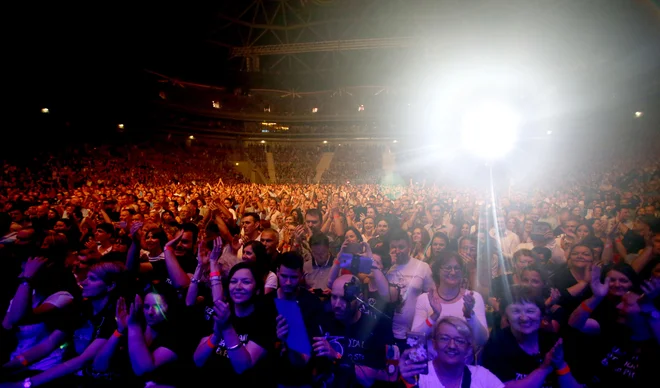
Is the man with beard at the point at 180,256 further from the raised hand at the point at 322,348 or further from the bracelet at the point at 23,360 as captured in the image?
the raised hand at the point at 322,348

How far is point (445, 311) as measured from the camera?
283 cm

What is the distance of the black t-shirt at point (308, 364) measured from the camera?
2412mm

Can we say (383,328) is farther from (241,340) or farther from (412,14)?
(412,14)

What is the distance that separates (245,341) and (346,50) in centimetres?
2895

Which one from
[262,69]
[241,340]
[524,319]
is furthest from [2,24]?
[262,69]

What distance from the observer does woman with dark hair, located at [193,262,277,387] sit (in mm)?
2316

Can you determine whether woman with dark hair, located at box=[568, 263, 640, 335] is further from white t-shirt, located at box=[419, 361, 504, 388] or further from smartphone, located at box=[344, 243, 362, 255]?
smartphone, located at box=[344, 243, 362, 255]

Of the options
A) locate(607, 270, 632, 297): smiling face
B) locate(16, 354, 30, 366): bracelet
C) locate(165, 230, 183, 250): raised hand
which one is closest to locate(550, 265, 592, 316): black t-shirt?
locate(607, 270, 632, 297): smiling face

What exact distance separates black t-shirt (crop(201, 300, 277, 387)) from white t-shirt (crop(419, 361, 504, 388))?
109 cm

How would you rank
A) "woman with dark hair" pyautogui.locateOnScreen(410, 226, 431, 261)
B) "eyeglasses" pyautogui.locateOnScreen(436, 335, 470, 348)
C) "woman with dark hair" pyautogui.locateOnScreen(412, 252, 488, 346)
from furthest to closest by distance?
1. "woman with dark hair" pyautogui.locateOnScreen(410, 226, 431, 261)
2. "woman with dark hair" pyautogui.locateOnScreen(412, 252, 488, 346)
3. "eyeglasses" pyautogui.locateOnScreen(436, 335, 470, 348)

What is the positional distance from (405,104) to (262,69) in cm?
1901

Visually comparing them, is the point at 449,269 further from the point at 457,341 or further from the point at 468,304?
the point at 457,341

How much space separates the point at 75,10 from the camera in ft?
54.4

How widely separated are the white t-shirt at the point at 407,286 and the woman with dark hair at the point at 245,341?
1.29 metres
